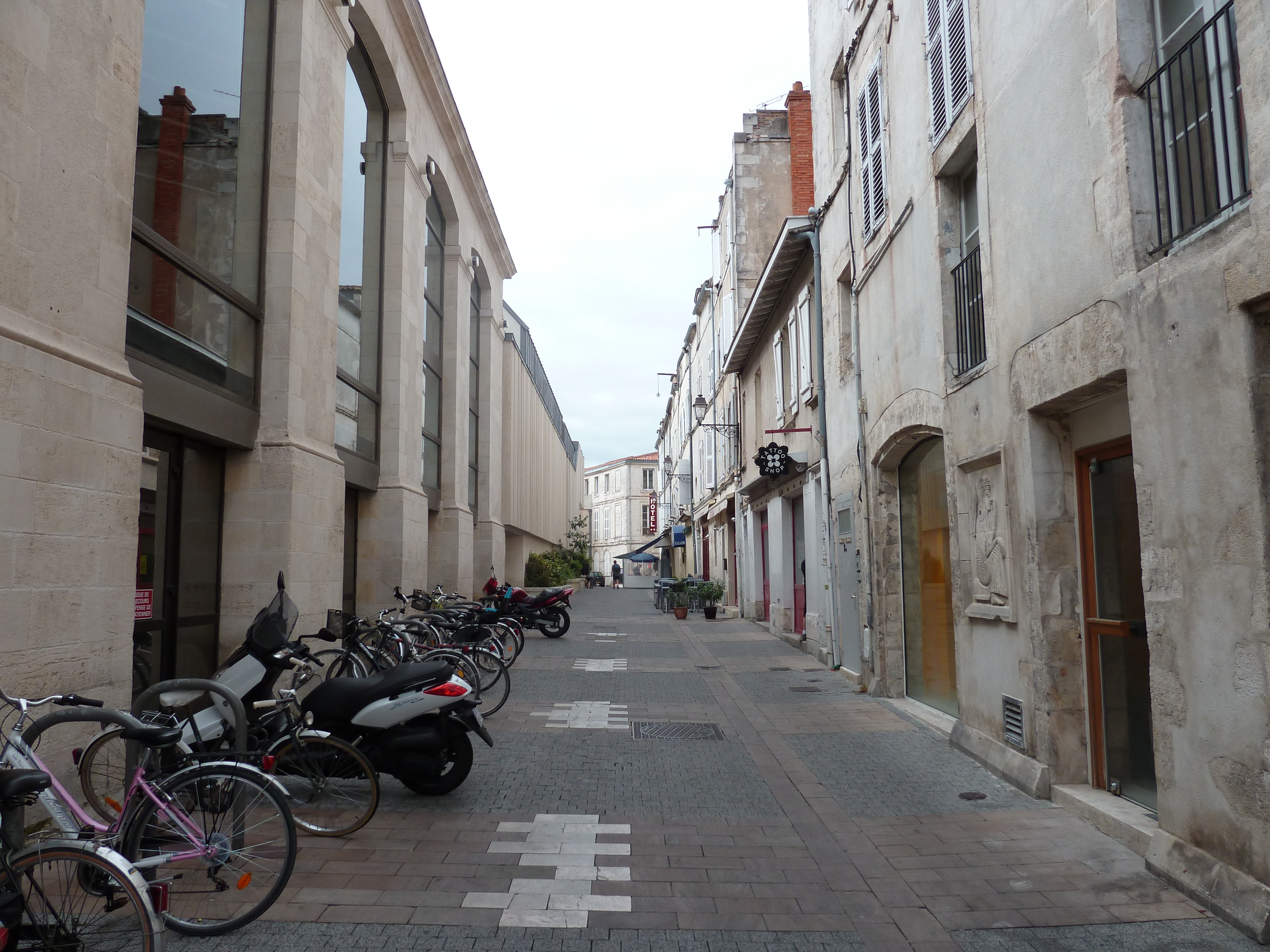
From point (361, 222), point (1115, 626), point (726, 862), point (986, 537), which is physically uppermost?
point (361, 222)

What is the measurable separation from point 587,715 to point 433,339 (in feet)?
40.6

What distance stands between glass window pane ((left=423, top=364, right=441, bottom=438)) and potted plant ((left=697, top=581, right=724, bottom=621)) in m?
8.40

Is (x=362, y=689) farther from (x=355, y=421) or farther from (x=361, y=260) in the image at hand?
(x=361, y=260)

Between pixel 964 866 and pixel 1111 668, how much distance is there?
5.90 feet

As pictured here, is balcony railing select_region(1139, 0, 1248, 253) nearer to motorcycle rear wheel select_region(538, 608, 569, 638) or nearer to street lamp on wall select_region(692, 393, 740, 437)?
motorcycle rear wheel select_region(538, 608, 569, 638)

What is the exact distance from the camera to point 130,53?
19.8 feet

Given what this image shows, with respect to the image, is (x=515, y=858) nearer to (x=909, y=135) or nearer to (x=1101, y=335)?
(x=1101, y=335)

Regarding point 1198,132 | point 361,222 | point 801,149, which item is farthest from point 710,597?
point 1198,132

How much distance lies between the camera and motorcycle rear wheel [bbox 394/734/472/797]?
19.1 feet

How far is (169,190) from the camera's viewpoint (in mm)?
7660

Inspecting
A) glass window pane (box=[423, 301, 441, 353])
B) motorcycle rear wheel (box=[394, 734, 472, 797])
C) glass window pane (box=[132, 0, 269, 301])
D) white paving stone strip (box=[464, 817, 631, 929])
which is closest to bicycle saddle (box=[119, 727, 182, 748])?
white paving stone strip (box=[464, 817, 631, 929])

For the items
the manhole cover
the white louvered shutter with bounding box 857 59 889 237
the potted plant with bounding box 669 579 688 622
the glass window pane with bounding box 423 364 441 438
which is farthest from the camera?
the potted plant with bounding box 669 579 688 622

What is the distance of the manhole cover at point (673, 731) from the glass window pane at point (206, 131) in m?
5.74

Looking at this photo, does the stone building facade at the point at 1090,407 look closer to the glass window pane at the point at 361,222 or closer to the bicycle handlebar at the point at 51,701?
the bicycle handlebar at the point at 51,701
